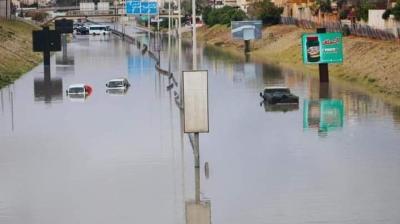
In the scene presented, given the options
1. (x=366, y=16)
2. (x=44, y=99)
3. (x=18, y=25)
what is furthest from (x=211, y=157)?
(x=18, y=25)

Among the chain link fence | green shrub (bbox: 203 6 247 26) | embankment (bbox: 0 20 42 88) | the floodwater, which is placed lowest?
the floodwater

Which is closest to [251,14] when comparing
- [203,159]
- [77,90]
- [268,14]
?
[268,14]

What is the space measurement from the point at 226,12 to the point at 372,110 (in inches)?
2869

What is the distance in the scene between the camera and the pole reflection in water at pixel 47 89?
46406 mm

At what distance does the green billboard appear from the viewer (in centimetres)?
5028

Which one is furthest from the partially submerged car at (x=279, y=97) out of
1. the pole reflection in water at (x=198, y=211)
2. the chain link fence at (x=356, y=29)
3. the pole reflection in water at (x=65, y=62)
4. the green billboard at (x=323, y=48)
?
the pole reflection in water at (x=65, y=62)

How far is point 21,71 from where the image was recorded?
204 feet

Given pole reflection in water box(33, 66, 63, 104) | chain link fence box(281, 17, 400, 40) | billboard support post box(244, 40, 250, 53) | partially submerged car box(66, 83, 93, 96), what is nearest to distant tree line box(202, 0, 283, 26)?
chain link fence box(281, 17, 400, 40)

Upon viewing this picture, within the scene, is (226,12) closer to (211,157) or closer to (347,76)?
(347,76)

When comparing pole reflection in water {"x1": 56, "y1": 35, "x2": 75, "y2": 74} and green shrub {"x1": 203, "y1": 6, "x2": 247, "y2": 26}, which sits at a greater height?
green shrub {"x1": 203, "y1": 6, "x2": 247, "y2": 26}

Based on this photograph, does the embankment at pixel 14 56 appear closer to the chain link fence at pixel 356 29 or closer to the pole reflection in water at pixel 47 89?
→ the pole reflection in water at pixel 47 89

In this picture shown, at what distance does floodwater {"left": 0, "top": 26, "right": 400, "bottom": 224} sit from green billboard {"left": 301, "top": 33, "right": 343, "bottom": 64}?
8.10 feet

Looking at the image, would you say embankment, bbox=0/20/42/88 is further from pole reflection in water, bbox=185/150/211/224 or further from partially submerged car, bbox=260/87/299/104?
pole reflection in water, bbox=185/150/211/224

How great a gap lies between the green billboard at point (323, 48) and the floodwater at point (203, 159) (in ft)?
8.10
